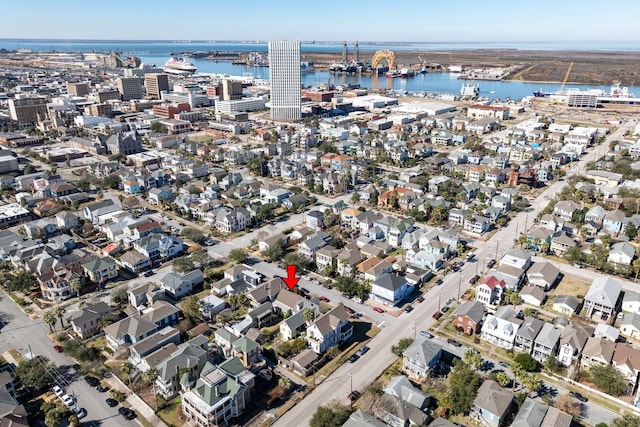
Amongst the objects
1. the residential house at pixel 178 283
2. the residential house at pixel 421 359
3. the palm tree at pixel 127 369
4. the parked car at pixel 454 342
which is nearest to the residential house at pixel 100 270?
the residential house at pixel 178 283

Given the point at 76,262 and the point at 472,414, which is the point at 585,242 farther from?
the point at 76,262

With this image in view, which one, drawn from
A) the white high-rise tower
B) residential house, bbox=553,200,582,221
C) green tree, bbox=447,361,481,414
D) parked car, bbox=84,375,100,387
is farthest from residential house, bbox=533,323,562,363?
the white high-rise tower

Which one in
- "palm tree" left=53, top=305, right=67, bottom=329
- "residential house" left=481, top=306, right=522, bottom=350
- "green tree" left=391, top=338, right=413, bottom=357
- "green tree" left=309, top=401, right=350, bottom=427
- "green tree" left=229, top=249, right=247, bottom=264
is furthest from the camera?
"green tree" left=229, top=249, right=247, bottom=264

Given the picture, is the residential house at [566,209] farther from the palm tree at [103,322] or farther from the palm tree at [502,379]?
the palm tree at [103,322]

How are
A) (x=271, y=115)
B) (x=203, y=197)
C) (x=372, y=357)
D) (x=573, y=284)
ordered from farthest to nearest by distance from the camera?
(x=271, y=115), (x=203, y=197), (x=573, y=284), (x=372, y=357)

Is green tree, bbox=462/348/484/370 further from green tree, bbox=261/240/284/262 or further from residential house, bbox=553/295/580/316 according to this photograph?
green tree, bbox=261/240/284/262

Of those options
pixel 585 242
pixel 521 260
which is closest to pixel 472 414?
pixel 521 260
